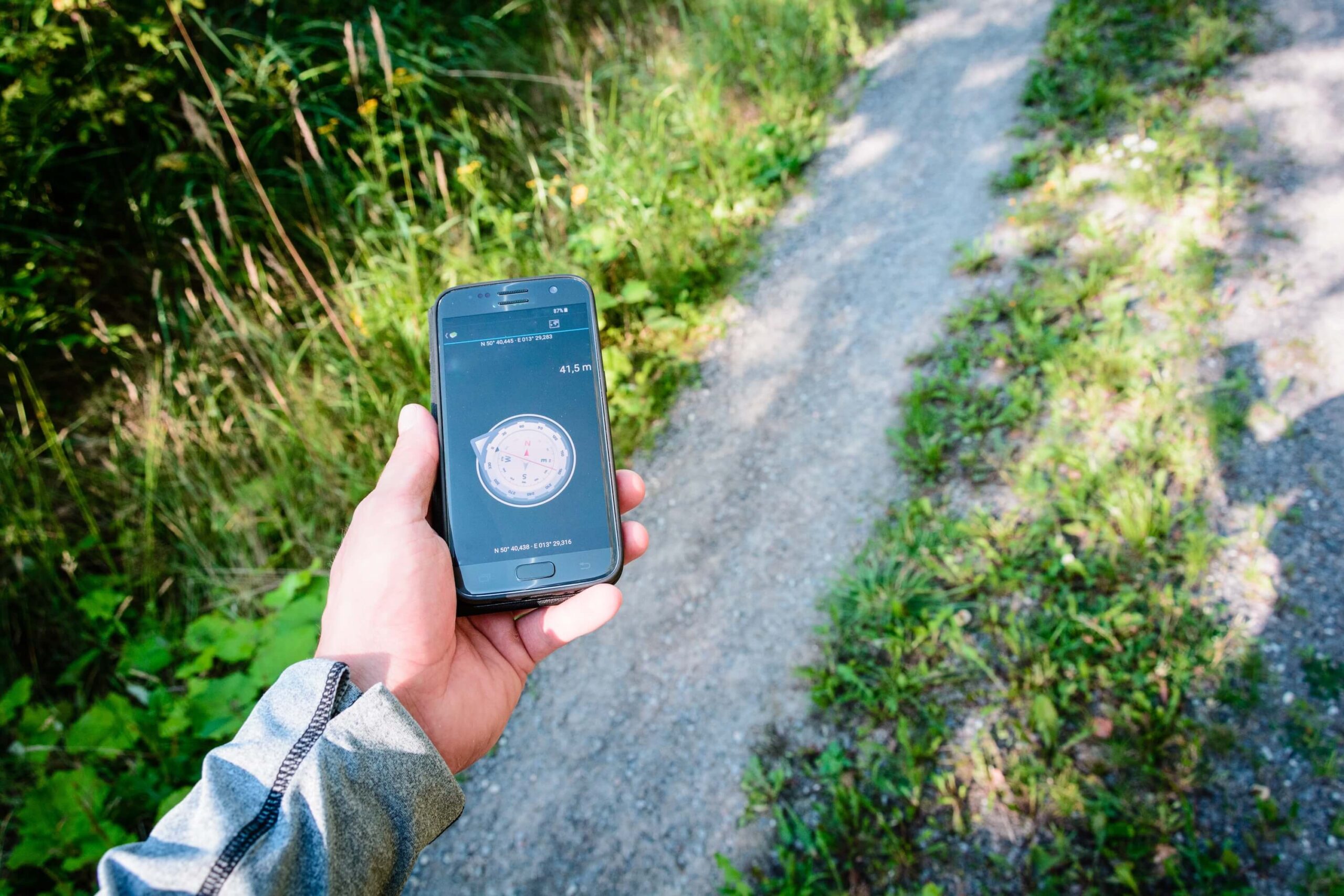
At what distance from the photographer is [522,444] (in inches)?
71.7

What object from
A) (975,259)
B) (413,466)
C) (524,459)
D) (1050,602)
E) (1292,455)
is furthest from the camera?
(975,259)

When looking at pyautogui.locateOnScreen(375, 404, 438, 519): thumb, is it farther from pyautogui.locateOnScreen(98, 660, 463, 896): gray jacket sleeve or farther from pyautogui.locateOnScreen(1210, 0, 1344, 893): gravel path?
pyautogui.locateOnScreen(1210, 0, 1344, 893): gravel path

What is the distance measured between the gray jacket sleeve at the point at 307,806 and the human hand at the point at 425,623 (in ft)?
0.67

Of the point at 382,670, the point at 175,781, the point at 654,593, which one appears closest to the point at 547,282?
the point at 382,670

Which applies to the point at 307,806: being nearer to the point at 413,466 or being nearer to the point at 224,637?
the point at 413,466

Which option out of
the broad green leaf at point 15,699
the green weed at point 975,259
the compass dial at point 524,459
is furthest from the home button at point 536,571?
the green weed at point 975,259

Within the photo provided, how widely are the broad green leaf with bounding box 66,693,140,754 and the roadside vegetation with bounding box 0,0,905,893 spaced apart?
0.01 m

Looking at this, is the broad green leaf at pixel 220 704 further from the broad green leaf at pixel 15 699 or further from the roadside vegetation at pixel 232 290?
the broad green leaf at pixel 15 699

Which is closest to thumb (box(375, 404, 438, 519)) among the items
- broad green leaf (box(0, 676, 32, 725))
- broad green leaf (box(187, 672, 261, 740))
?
broad green leaf (box(187, 672, 261, 740))

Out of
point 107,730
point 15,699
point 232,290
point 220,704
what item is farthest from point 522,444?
point 232,290

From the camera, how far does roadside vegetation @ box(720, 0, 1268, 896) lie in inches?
82.0

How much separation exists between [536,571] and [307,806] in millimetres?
720

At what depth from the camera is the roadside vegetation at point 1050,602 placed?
2.08m

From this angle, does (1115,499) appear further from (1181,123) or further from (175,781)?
(175,781)
